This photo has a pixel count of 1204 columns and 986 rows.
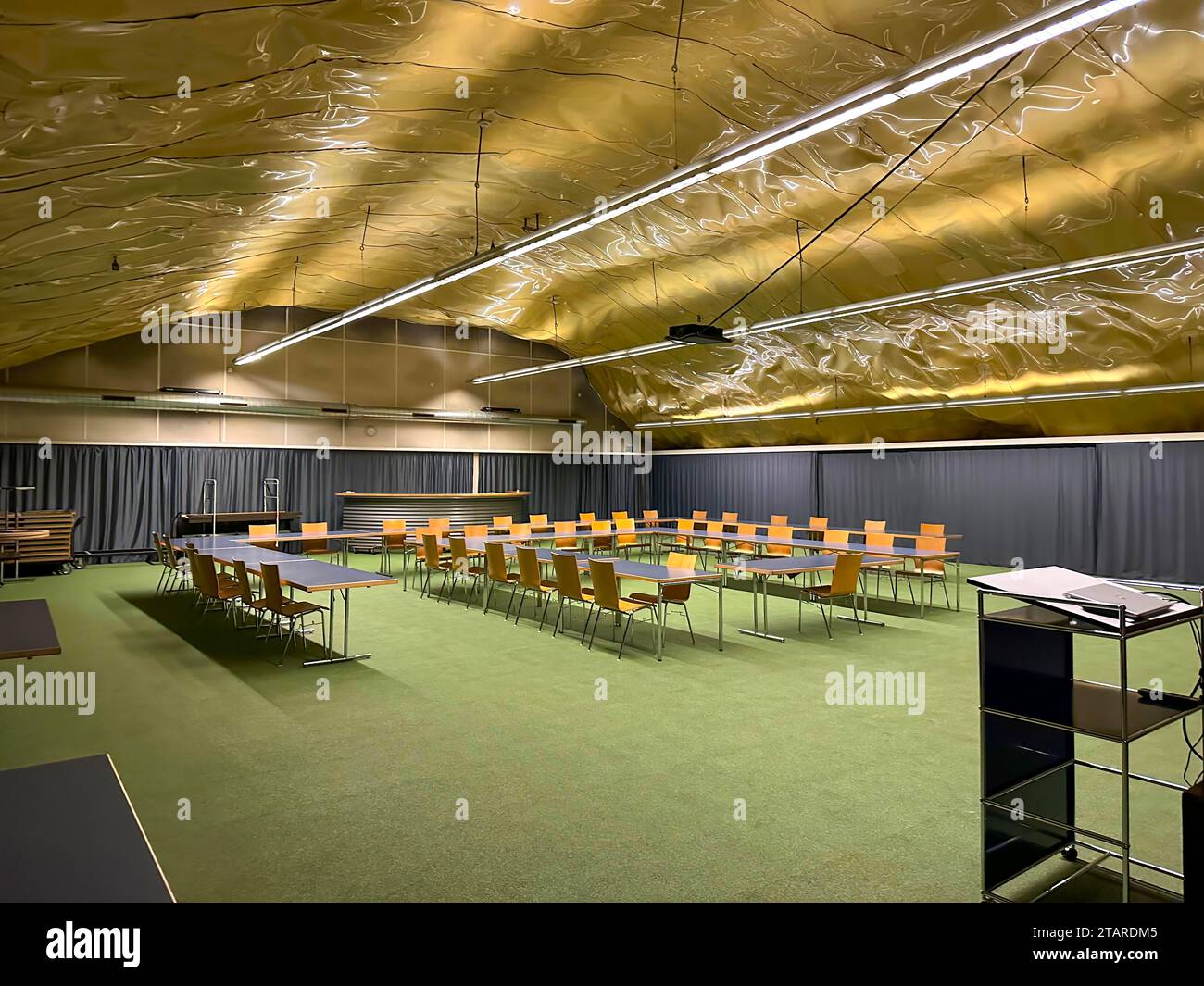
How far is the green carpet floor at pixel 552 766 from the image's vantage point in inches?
125

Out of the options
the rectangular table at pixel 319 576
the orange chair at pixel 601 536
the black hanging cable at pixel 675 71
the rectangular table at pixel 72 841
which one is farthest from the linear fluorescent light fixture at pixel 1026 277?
the rectangular table at pixel 72 841

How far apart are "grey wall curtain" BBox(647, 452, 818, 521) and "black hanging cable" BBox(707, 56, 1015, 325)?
20.5 feet

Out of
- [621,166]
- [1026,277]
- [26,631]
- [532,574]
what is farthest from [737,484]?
[26,631]

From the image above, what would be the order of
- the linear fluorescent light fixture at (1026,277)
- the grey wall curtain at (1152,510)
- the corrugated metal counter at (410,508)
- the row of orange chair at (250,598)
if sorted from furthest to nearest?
the corrugated metal counter at (410,508) → the grey wall curtain at (1152,510) → the row of orange chair at (250,598) → the linear fluorescent light fixture at (1026,277)

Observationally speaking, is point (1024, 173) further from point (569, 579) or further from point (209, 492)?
point (209, 492)

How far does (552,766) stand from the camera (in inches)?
173

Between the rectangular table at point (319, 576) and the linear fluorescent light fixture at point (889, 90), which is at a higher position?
the linear fluorescent light fixture at point (889, 90)

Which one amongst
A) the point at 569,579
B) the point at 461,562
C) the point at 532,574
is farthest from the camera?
the point at 461,562

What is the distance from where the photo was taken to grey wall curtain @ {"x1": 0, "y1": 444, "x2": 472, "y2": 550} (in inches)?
574

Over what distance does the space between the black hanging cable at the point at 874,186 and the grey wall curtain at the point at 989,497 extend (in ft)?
19.0

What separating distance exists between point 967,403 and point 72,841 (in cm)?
1387

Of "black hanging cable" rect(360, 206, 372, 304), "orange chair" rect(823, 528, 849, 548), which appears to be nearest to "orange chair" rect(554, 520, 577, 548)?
"orange chair" rect(823, 528, 849, 548)

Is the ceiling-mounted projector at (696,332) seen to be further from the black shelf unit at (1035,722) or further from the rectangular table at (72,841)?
the rectangular table at (72,841)

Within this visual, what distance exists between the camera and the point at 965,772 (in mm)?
4301
